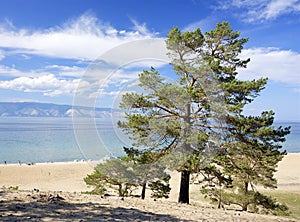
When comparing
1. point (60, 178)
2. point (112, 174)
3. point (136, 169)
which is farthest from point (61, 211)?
point (60, 178)

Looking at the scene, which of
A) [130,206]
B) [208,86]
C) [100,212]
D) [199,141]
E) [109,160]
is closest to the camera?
[100,212]

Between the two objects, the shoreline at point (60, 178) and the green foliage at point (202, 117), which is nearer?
the green foliage at point (202, 117)

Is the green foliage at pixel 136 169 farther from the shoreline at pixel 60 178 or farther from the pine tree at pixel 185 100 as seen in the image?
the shoreline at pixel 60 178

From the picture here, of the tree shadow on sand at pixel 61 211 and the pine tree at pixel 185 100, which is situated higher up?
the pine tree at pixel 185 100

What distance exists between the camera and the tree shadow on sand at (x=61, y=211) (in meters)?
5.89

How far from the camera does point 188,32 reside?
11664mm

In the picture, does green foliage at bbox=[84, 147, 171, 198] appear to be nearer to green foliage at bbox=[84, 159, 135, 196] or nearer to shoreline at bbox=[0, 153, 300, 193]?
green foliage at bbox=[84, 159, 135, 196]

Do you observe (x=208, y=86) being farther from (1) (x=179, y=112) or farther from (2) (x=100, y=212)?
(2) (x=100, y=212)

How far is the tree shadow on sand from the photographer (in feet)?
19.3

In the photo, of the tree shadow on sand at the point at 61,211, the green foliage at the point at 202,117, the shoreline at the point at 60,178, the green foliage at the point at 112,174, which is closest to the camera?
the tree shadow on sand at the point at 61,211

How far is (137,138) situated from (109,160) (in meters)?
1.62

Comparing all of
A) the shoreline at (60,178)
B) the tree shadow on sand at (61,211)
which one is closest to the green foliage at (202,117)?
the tree shadow on sand at (61,211)

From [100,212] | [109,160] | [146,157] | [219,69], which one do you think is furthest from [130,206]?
[219,69]

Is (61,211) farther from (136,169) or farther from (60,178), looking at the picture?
(60,178)
